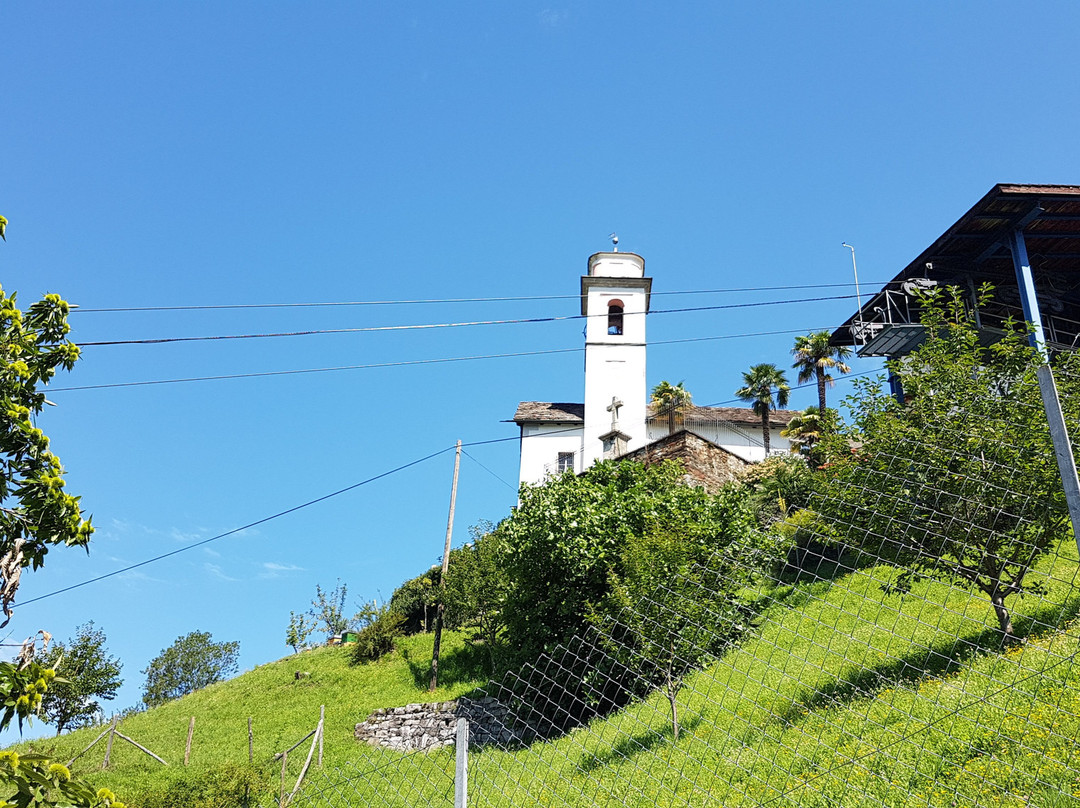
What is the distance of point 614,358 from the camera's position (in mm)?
34438

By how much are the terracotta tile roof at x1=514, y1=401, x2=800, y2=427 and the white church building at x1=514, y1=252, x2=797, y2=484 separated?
0.16 ft

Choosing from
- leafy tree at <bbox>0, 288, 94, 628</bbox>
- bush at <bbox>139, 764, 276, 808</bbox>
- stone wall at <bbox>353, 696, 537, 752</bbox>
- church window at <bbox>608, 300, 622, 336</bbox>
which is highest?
church window at <bbox>608, 300, 622, 336</bbox>

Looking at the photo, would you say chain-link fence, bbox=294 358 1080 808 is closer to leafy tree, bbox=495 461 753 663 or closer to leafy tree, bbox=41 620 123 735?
leafy tree, bbox=495 461 753 663

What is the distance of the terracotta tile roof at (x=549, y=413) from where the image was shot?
114 ft

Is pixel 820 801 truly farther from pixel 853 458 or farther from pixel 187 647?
pixel 187 647

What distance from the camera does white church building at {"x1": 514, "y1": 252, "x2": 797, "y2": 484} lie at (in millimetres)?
33438

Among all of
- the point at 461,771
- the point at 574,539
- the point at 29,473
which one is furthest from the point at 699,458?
the point at 29,473

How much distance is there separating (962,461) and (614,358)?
26418mm

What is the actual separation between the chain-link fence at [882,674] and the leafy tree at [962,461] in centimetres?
5

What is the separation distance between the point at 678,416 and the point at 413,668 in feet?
57.8

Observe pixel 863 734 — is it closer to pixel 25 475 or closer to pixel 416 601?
pixel 25 475

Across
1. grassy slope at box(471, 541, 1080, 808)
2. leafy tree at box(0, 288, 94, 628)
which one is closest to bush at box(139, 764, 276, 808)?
grassy slope at box(471, 541, 1080, 808)

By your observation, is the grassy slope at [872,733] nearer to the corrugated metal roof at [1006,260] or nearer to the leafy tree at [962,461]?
the leafy tree at [962,461]

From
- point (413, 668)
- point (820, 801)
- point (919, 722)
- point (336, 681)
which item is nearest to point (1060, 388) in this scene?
point (919, 722)
